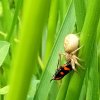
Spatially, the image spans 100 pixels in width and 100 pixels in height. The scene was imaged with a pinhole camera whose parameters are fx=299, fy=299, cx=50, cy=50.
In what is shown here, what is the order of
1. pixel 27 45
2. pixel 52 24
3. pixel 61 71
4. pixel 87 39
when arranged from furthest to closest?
pixel 52 24 → pixel 61 71 → pixel 87 39 → pixel 27 45

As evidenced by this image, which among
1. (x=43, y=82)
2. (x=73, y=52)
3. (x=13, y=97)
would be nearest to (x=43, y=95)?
(x=43, y=82)

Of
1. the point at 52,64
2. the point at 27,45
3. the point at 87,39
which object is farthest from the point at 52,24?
the point at 27,45

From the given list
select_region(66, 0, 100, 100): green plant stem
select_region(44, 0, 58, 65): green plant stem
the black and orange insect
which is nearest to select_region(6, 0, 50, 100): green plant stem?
select_region(66, 0, 100, 100): green plant stem

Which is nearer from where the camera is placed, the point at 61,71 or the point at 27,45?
the point at 27,45

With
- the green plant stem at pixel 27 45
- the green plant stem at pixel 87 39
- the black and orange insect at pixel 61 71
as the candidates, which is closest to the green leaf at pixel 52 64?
the black and orange insect at pixel 61 71

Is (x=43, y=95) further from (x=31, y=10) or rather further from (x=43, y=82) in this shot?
(x=31, y=10)

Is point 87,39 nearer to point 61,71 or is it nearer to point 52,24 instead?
point 61,71

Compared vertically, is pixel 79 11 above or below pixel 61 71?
above

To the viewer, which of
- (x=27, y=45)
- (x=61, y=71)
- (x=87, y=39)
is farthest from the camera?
(x=61, y=71)
